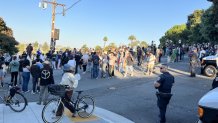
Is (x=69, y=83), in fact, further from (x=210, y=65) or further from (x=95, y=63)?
(x=210, y=65)

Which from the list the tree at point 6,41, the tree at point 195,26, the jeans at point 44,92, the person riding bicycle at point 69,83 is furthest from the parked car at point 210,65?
the tree at point 195,26

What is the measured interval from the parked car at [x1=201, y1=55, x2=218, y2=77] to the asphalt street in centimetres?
114

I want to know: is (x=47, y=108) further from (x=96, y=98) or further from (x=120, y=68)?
(x=120, y=68)

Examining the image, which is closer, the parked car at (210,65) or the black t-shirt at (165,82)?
the black t-shirt at (165,82)

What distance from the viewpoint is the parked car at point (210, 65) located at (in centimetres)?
2157

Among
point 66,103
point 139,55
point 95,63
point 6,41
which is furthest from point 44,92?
point 6,41

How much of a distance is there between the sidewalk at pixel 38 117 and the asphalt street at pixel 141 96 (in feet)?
1.68

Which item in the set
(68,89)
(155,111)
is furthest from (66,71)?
(155,111)

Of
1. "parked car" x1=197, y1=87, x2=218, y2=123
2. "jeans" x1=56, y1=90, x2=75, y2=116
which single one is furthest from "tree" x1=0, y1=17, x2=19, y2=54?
"parked car" x1=197, y1=87, x2=218, y2=123

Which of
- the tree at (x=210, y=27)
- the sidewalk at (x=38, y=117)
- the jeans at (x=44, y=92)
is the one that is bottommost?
the sidewalk at (x=38, y=117)

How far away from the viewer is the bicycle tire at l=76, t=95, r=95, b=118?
10148 mm

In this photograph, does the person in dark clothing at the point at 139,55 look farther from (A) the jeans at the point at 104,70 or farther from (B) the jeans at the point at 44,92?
(B) the jeans at the point at 44,92

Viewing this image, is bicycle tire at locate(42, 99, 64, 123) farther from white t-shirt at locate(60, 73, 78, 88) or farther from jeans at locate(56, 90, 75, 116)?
white t-shirt at locate(60, 73, 78, 88)

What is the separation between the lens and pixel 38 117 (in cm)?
1032
